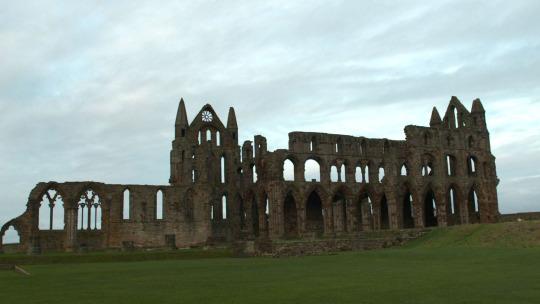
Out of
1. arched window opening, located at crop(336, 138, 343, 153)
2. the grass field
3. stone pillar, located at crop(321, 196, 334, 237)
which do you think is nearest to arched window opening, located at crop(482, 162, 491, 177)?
arched window opening, located at crop(336, 138, 343, 153)

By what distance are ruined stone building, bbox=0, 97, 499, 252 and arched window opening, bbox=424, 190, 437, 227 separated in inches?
4.0

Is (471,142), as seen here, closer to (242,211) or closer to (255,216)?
(255,216)

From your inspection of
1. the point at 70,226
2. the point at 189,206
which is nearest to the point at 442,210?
the point at 189,206

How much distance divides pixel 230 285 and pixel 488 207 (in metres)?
46.2

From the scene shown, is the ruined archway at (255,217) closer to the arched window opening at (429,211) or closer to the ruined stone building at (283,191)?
the ruined stone building at (283,191)

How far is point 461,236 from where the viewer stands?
1421 inches

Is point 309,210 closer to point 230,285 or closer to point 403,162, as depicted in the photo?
point 403,162

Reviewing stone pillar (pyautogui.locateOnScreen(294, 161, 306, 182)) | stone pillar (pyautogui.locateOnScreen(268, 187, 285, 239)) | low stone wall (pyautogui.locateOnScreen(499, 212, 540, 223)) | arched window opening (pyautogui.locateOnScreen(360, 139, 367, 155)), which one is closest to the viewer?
low stone wall (pyautogui.locateOnScreen(499, 212, 540, 223))

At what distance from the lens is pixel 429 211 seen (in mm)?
60219

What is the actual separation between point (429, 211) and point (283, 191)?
56.8ft

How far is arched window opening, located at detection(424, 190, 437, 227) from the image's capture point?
59303mm

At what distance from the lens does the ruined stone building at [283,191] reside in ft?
158

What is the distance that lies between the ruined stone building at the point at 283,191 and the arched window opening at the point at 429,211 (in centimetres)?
10

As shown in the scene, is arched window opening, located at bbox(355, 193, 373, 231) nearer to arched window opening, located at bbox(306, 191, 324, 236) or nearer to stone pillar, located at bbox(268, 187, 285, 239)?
arched window opening, located at bbox(306, 191, 324, 236)
